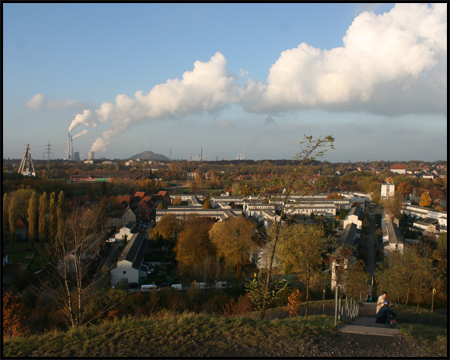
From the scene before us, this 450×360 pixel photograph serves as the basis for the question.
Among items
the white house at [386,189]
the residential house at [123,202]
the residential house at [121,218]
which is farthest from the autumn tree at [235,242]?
the white house at [386,189]

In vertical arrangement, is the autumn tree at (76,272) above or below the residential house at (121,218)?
above

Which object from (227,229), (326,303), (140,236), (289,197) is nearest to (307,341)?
(289,197)

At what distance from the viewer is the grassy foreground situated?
3084 millimetres

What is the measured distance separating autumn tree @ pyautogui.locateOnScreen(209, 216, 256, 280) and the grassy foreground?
26.4 feet

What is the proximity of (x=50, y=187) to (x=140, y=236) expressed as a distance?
38.4 feet

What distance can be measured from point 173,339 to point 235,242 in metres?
8.86

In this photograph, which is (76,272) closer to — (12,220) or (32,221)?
(32,221)

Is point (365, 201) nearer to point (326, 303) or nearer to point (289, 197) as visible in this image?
point (326, 303)

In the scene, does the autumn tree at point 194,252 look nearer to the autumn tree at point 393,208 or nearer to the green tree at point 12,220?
the green tree at point 12,220

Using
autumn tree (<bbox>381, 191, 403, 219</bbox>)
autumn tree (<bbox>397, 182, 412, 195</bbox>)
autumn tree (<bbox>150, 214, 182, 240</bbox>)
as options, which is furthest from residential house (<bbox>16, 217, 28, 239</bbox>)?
autumn tree (<bbox>397, 182, 412, 195</bbox>)

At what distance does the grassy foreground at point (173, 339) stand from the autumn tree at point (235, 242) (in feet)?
26.4

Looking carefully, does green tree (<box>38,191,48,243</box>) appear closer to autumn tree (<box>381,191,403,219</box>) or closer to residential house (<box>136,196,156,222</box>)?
residential house (<box>136,196,156,222</box>)

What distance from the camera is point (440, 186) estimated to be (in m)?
32.4

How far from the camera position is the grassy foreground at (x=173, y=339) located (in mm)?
3084
